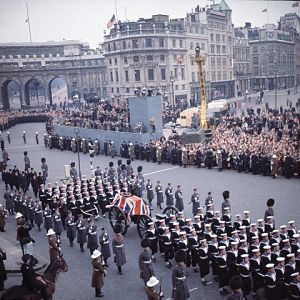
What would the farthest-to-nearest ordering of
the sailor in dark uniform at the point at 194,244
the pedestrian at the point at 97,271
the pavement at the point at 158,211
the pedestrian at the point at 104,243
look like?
the pedestrian at the point at 104,243 < the sailor in dark uniform at the point at 194,244 < the pavement at the point at 158,211 < the pedestrian at the point at 97,271

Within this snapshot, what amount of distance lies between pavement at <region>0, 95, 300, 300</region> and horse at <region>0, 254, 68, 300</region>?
5.20ft

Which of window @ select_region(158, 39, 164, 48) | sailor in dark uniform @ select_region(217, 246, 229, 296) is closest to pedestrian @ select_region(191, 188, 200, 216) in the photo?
sailor in dark uniform @ select_region(217, 246, 229, 296)

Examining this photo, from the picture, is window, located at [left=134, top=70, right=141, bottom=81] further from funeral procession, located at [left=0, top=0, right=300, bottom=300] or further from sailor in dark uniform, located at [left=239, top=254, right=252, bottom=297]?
sailor in dark uniform, located at [left=239, top=254, right=252, bottom=297]

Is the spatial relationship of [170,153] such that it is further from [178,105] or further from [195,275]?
[178,105]

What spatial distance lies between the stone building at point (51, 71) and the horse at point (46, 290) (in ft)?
162

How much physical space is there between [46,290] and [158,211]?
367 inches

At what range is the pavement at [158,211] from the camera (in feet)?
37.9

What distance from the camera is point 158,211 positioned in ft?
60.3

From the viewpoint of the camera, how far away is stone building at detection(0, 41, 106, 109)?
6315 centimetres

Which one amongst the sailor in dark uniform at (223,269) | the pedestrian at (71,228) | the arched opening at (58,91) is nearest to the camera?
the sailor in dark uniform at (223,269)

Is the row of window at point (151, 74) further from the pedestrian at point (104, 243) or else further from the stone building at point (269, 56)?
the pedestrian at point (104, 243)

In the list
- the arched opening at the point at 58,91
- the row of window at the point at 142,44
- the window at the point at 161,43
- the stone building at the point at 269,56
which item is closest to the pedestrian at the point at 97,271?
the row of window at the point at 142,44

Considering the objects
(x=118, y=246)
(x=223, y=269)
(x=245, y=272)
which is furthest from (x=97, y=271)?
(x=245, y=272)

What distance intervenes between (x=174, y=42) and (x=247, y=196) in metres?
49.3
